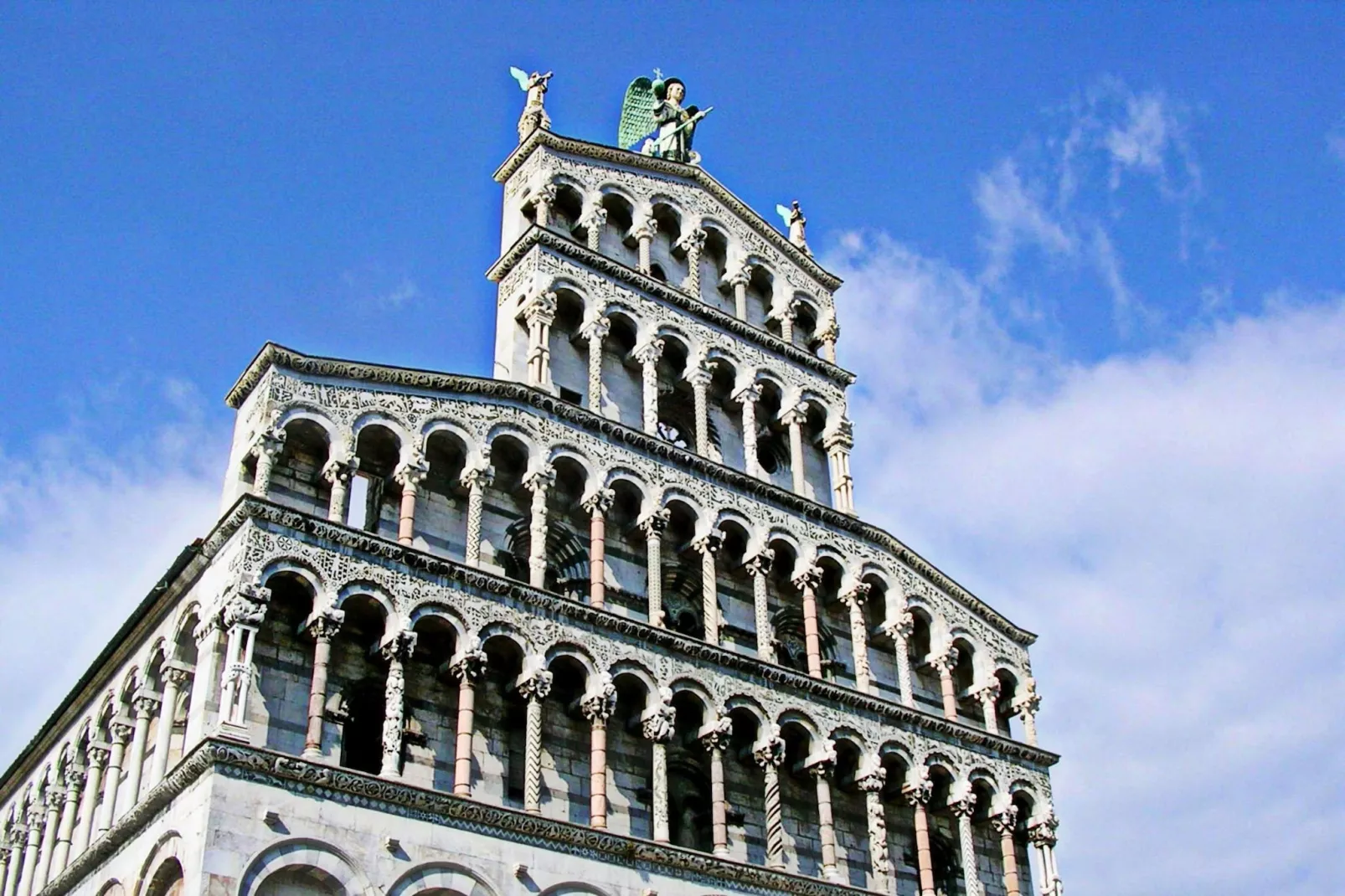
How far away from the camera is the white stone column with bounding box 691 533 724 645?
22.3 m

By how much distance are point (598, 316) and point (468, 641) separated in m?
7.08

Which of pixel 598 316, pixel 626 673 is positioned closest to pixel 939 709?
pixel 626 673

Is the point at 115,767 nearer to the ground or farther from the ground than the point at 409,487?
nearer to the ground

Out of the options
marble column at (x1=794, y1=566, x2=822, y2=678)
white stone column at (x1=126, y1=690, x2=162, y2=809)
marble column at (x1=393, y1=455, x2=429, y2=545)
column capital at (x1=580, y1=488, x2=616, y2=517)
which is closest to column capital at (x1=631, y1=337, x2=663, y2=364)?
column capital at (x1=580, y1=488, x2=616, y2=517)

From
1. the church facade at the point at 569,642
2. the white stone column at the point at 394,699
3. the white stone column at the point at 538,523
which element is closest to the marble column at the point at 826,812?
the church facade at the point at 569,642

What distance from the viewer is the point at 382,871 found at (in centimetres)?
1719

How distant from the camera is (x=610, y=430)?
22969mm

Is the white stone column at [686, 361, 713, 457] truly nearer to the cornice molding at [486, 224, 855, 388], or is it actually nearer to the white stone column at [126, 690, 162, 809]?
the cornice molding at [486, 224, 855, 388]

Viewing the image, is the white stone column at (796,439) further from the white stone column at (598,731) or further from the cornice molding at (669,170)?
the white stone column at (598,731)

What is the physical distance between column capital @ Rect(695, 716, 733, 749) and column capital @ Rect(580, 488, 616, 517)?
3328 mm

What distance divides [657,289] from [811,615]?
607 cm

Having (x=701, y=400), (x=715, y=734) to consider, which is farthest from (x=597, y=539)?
(x=701, y=400)

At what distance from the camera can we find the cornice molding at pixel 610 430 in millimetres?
20547

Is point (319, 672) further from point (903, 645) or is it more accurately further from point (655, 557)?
point (903, 645)
